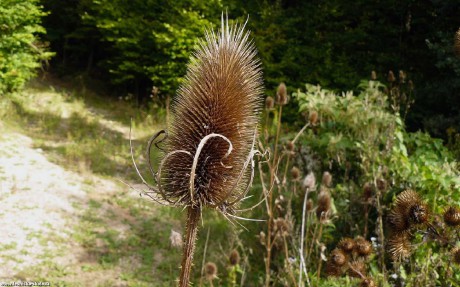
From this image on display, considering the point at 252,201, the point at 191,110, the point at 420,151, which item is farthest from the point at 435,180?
the point at 252,201

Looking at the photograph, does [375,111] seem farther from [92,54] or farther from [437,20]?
[92,54]

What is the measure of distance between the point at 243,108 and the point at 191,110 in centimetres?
20

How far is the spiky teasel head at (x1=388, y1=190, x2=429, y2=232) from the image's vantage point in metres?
2.09

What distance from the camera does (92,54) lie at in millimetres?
15344

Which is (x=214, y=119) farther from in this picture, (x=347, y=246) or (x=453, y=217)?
(x=453, y=217)

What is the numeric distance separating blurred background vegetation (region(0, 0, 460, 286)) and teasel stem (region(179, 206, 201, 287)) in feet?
8.64

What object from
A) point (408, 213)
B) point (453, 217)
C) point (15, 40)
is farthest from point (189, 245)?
point (15, 40)

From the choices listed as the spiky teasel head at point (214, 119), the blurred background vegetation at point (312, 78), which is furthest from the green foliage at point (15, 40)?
the spiky teasel head at point (214, 119)

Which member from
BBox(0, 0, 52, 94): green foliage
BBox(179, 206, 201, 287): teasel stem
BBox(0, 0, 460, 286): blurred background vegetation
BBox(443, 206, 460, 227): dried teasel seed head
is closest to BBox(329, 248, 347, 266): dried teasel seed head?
BBox(443, 206, 460, 227): dried teasel seed head

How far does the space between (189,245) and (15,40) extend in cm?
987

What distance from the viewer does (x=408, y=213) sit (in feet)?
7.02

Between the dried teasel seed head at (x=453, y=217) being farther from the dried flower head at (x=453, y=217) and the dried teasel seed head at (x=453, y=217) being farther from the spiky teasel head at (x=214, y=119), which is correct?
the spiky teasel head at (x=214, y=119)

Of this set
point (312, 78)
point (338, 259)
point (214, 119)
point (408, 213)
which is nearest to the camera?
point (214, 119)

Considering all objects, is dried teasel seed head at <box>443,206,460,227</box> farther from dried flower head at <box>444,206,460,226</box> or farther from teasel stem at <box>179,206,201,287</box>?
teasel stem at <box>179,206,201,287</box>
